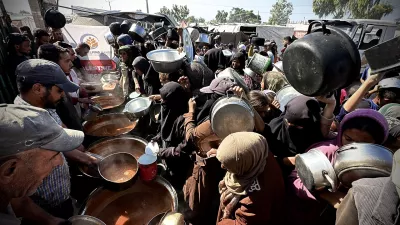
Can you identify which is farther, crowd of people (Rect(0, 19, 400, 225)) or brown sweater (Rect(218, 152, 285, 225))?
brown sweater (Rect(218, 152, 285, 225))

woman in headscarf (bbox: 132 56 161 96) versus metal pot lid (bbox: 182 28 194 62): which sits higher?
metal pot lid (bbox: 182 28 194 62)

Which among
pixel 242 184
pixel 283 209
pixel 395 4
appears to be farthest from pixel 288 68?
pixel 395 4

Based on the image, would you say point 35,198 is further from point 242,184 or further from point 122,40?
point 122,40

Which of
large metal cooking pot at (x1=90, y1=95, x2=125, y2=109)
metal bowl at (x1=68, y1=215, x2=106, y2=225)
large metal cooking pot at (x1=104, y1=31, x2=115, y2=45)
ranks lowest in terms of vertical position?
metal bowl at (x1=68, y1=215, x2=106, y2=225)

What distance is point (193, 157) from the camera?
95.5 inches

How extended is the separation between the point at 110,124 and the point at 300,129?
2873 mm

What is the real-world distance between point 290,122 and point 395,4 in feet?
194

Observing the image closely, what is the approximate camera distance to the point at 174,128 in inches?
111

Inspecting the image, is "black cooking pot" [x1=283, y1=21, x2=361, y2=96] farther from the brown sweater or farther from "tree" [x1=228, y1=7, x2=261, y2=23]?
"tree" [x1=228, y1=7, x2=261, y2=23]

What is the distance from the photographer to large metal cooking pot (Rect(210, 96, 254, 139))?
1791 millimetres

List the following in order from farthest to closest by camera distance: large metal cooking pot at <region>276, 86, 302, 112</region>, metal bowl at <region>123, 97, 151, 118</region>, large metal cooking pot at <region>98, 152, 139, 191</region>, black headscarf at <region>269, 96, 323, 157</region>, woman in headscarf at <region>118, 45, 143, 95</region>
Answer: woman in headscarf at <region>118, 45, 143, 95</region> → metal bowl at <region>123, 97, 151, 118</region> → large metal cooking pot at <region>276, 86, 302, 112</region> → large metal cooking pot at <region>98, 152, 139, 191</region> → black headscarf at <region>269, 96, 323, 157</region>

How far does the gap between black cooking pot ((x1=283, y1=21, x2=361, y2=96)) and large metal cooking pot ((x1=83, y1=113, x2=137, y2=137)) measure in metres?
2.48

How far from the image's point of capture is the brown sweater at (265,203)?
146 cm

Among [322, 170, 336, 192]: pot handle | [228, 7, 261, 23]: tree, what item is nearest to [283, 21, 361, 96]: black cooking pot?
[322, 170, 336, 192]: pot handle
